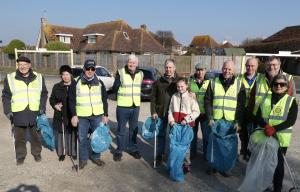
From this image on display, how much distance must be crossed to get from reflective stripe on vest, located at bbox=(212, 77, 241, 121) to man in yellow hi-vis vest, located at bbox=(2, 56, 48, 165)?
309 centimetres

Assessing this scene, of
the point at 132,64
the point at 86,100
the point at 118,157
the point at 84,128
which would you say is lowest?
the point at 118,157

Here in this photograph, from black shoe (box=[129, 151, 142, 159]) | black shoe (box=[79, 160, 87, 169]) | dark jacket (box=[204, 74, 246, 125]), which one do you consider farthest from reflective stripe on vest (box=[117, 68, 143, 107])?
dark jacket (box=[204, 74, 246, 125])

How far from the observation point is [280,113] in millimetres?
4176

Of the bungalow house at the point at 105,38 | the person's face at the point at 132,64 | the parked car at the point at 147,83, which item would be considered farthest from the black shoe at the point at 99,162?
the bungalow house at the point at 105,38

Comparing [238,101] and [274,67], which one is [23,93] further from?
[274,67]

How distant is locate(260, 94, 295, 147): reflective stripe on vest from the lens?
4160 millimetres

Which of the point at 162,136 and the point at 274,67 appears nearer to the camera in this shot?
the point at 274,67

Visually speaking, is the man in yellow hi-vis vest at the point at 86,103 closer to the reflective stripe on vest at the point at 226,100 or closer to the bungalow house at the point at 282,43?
the reflective stripe on vest at the point at 226,100

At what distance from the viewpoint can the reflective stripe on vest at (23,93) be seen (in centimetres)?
532

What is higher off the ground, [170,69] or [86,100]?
[170,69]

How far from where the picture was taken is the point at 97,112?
534cm

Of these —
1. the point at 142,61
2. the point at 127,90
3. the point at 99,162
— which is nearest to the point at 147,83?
the point at 127,90

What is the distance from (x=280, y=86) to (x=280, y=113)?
1.20ft

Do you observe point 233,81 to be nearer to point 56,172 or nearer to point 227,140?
point 227,140
